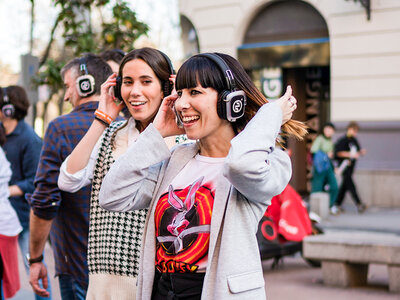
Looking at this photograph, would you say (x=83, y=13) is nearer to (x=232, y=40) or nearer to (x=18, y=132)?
(x=18, y=132)

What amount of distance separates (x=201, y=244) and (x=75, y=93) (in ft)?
6.08

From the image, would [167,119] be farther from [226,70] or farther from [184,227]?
[184,227]

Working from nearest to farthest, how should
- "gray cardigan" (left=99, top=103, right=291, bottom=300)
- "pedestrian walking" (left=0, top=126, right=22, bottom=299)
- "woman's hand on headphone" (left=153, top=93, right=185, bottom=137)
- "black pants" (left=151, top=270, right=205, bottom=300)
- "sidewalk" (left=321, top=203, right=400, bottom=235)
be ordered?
1. "gray cardigan" (left=99, top=103, right=291, bottom=300)
2. "black pants" (left=151, top=270, right=205, bottom=300)
3. "woman's hand on headphone" (left=153, top=93, right=185, bottom=137)
4. "pedestrian walking" (left=0, top=126, right=22, bottom=299)
5. "sidewalk" (left=321, top=203, right=400, bottom=235)

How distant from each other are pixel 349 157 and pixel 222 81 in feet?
42.5

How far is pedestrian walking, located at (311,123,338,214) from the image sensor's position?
14836 millimetres

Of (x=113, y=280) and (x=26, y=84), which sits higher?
(x=26, y=84)

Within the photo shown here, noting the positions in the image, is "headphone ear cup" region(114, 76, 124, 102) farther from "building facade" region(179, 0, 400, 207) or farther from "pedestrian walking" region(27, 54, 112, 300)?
"building facade" region(179, 0, 400, 207)

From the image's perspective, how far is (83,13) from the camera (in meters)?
8.82

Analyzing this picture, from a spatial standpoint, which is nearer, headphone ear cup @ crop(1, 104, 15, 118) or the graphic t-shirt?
the graphic t-shirt

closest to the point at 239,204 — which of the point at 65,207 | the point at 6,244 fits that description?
the point at 65,207

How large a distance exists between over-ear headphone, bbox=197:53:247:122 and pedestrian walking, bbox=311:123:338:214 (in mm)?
12381

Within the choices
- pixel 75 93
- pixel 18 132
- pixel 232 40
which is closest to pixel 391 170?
pixel 232 40

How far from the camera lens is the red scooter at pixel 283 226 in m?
8.28

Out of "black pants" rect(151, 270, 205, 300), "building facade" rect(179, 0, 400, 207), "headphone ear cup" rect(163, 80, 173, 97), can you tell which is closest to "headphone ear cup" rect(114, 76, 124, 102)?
"headphone ear cup" rect(163, 80, 173, 97)
